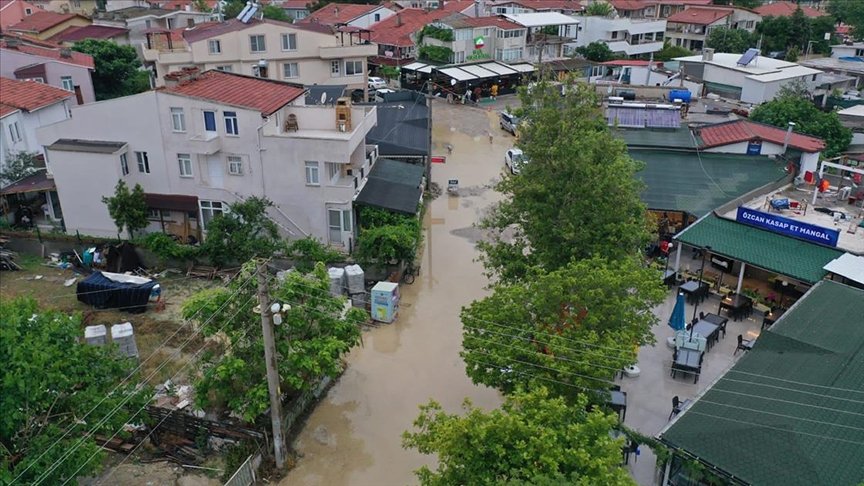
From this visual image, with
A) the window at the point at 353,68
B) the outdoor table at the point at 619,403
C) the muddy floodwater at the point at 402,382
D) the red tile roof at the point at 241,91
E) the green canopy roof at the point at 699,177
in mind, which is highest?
the red tile roof at the point at 241,91

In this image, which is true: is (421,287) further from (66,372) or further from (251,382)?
(66,372)

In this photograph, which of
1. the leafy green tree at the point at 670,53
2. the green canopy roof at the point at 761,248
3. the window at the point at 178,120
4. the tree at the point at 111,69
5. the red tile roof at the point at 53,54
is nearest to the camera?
the green canopy roof at the point at 761,248

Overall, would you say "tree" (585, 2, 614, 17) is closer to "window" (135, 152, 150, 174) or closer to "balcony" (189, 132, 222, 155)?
"balcony" (189, 132, 222, 155)

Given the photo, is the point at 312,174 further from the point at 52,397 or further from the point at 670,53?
the point at 670,53

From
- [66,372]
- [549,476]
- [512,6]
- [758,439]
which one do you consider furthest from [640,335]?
[512,6]

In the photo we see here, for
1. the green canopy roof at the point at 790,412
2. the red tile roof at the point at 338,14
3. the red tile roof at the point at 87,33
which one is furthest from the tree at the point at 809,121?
the red tile roof at the point at 87,33

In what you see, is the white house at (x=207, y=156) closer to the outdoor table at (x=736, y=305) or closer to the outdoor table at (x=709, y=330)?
the outdoor table at (x=709, y=330)

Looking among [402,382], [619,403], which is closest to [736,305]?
[619,403]
